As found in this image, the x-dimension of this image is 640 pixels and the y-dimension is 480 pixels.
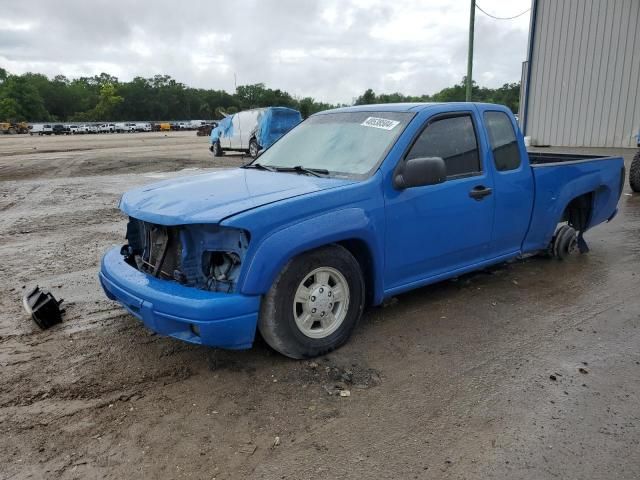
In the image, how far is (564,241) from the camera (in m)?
5.61

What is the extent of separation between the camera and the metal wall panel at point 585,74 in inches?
687

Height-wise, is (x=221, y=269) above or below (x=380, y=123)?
below

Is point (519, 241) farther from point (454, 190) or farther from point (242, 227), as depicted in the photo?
point (242, 227)

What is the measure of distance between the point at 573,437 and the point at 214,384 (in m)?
2.03

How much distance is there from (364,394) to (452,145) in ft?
7.25

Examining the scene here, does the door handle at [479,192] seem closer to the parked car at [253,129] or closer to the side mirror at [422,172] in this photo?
the side mirror at [422,172]

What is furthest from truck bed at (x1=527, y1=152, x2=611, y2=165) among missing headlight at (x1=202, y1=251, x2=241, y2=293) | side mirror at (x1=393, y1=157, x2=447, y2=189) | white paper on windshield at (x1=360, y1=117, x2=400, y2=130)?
missing headlight at (x1=202, y1=251, x2=241, y2=293)

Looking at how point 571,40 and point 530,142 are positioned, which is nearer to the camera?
point 571,40

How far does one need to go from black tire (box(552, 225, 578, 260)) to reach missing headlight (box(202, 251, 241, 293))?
154 inches

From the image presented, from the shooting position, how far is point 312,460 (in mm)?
2525

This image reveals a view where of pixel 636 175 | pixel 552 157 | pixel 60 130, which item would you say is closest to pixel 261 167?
pixel 552 157

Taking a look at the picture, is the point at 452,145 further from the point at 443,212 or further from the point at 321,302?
the point at 321,302

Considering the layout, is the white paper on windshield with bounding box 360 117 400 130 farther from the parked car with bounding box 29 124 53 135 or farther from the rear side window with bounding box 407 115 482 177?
the parked car with bounding box 29 124 53 135

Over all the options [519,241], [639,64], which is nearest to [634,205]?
[519,241]
